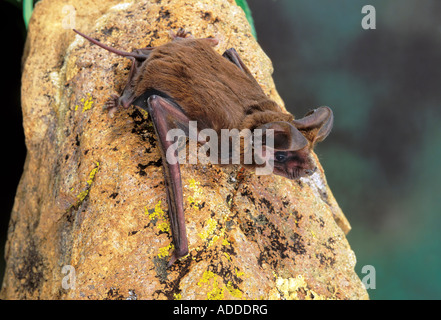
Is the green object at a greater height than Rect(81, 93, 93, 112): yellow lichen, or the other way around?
the green object

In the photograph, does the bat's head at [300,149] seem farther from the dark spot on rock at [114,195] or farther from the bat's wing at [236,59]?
the dark spot on rock at [114,195]

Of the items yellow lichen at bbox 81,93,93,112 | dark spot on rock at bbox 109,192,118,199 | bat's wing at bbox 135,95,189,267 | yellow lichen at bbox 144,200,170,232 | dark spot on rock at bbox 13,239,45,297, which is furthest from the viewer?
dark spot on rock at bbox 13,239,45,297

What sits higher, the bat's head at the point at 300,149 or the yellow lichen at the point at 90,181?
the bat's head at the point at 300,149

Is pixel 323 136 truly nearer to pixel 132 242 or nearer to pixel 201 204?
pixel 201 204

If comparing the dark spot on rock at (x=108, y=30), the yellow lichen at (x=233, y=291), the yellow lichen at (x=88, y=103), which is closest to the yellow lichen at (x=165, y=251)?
the yellow lichen at (x=233, y=291)

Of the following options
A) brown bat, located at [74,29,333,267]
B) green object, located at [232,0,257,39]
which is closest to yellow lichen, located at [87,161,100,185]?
brown bat, located at [74,29,333,267]

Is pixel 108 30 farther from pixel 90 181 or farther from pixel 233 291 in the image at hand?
pixel 233 291

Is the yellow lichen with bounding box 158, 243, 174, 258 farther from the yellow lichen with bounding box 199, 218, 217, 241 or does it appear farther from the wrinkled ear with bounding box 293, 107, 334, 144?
the wrinkled ear with bounding box 293, 107, 334, 144

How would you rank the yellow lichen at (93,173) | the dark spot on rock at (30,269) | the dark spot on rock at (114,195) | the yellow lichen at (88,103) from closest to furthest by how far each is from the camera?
the dark spot on rock at (114,195)
the yellow lichen at (93,173)
the yellow lichen at (88,103)
the dark spot on rock at (30,269)

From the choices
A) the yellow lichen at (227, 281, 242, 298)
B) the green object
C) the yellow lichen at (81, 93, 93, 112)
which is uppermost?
the green object

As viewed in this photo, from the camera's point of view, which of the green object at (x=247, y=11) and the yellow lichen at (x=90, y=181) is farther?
the green object at (x=247, y=11)
